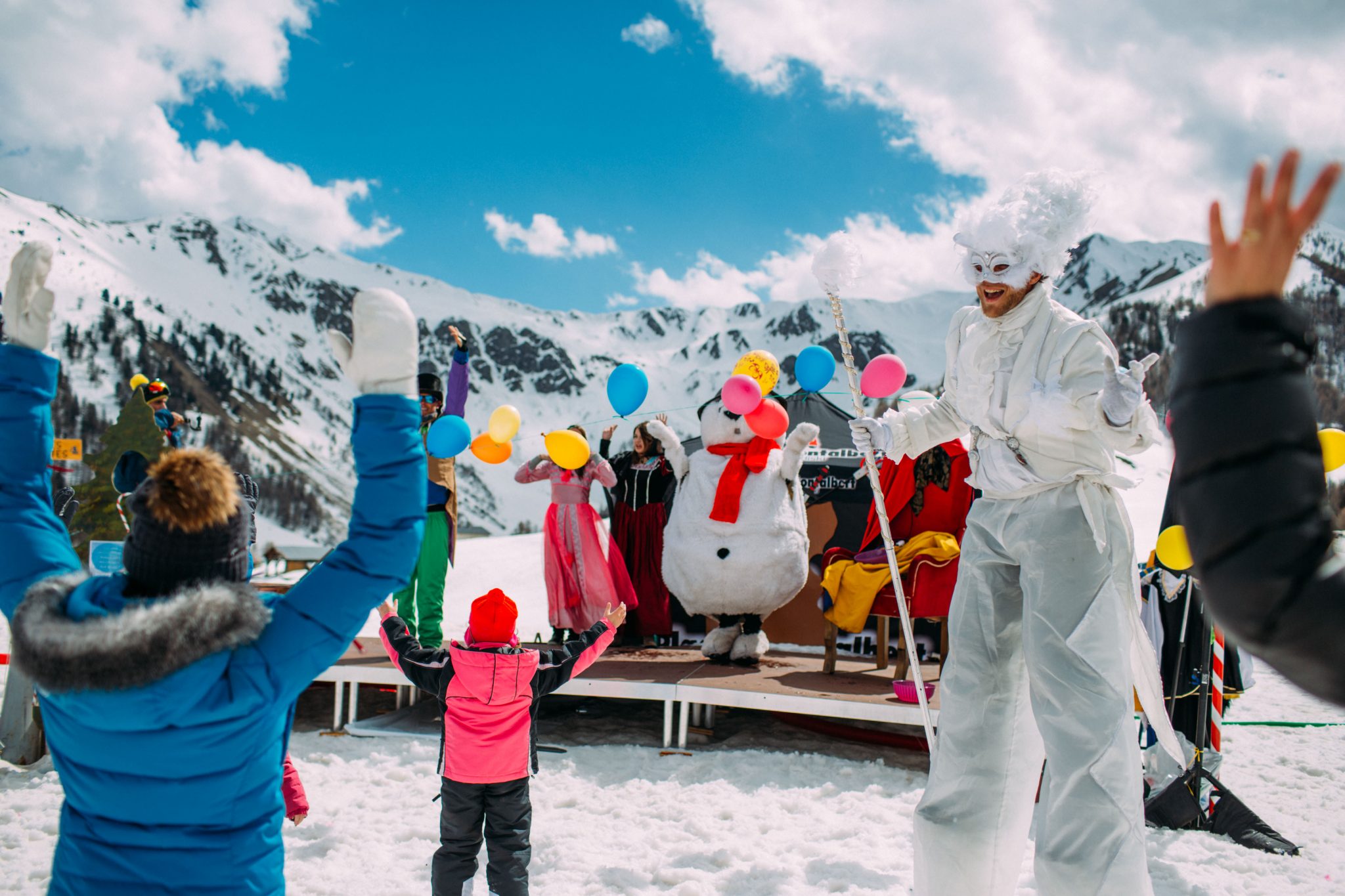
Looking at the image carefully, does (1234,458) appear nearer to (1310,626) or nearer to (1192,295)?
(1310,626)

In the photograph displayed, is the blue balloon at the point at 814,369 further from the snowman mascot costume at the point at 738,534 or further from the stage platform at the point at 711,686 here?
the stage platform at the point at 711,686

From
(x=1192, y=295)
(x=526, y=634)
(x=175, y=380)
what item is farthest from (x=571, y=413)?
(x=526, y=634)

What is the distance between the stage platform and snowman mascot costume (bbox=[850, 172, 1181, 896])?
6.99ft

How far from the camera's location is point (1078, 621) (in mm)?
2230

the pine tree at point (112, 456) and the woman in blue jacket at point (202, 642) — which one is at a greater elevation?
the pine tree at point (112, 456)

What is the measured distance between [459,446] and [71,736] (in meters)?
3.06

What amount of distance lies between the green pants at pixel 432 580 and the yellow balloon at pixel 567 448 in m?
0.91

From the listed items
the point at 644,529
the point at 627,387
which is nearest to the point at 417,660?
the point at 627,387

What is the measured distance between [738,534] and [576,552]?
45.1 inches

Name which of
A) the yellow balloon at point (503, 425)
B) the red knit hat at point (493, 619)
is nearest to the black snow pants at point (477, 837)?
the red knit hat at point (493, 619)

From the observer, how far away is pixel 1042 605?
228 cm

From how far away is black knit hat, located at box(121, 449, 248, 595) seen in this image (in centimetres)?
141

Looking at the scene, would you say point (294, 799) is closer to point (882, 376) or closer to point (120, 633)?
point (120, 633)

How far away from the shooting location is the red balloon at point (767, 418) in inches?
183
